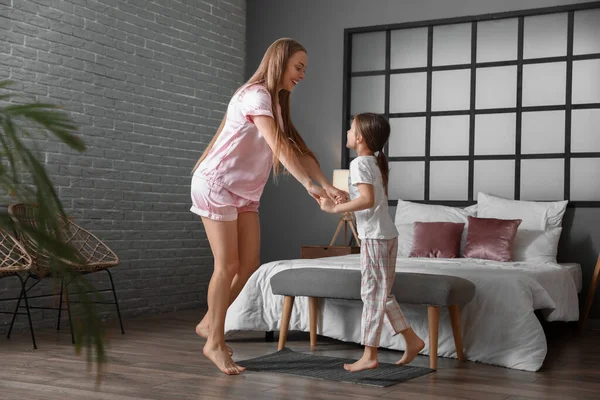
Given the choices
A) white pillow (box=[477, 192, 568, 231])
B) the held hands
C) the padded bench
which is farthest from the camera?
white pillow (box=[477, 192, 568, 231])

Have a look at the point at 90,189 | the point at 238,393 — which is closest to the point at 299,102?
the point at 90,189

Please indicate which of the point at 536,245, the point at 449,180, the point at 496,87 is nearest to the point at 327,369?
the point at 536,245

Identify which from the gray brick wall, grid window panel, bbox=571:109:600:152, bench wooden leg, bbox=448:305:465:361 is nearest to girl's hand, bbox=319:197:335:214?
bench wooden leg, bbox=448:305:465:361

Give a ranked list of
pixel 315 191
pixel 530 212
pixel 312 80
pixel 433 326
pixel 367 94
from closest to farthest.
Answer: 1. pixel 315 191
2. pixel 433 326
3. pixel 530 212
4. pixel 367 94
5. pixel 312 80

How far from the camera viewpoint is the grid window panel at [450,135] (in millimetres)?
6145

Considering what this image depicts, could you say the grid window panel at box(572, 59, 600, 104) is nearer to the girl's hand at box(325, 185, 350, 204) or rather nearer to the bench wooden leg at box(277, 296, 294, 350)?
the bench wooden leg at box(277, 296, 294, 350)

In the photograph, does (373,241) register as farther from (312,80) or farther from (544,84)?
(312,80)

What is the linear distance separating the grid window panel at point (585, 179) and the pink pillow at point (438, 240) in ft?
3.13

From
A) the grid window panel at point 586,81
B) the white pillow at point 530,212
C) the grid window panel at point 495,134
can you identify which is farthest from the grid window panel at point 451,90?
the white pillow at point 530,212

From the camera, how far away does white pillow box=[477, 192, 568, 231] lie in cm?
542

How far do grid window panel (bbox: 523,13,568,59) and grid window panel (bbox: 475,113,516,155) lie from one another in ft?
1.69

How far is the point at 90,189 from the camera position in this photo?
17.2 feet

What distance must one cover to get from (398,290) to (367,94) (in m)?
3.15

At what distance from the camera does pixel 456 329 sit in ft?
12.2
